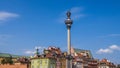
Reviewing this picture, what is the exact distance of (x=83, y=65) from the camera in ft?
329

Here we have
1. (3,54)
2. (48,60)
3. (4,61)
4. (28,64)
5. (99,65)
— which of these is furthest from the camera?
(3,54)

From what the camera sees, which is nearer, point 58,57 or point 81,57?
point 58,57

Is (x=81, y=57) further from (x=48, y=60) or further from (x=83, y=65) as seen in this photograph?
(x=48, y=60)

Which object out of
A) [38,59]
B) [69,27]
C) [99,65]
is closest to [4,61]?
[38,59]

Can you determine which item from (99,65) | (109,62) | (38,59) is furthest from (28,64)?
(109,62)

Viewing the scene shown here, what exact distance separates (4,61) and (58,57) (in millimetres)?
22034

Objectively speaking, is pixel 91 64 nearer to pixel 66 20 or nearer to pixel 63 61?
pixel 63 61

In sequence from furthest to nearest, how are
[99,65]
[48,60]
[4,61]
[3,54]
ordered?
[3,54]
[99,65]
[4,61]
[48,60]

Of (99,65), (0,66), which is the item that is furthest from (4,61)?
(99,65)

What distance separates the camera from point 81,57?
331ft

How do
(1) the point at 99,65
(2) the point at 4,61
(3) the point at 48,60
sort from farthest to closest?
(1) the point at 99,65 < (2) the point at 4,61 < (3) the point at 48,60

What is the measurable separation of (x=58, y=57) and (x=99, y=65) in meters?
28.1

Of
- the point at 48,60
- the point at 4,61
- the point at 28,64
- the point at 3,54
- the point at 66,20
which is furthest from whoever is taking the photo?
the point at 3,54

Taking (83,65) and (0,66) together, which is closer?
(0,66)
